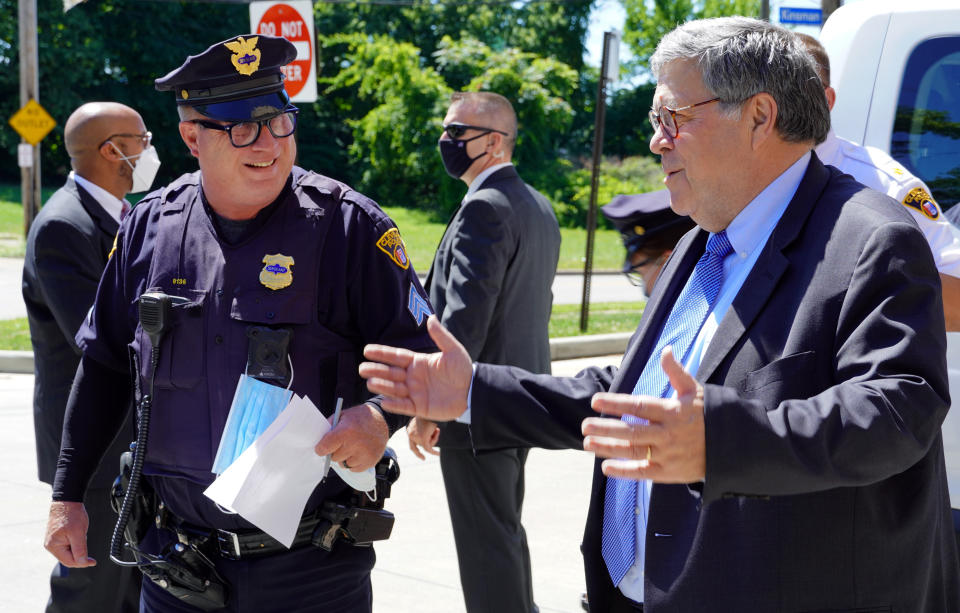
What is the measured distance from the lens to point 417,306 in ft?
8.86

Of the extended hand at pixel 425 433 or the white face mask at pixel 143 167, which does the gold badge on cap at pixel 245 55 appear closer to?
the extended hand at pixel 425 433

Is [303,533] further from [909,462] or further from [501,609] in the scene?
[501,609]

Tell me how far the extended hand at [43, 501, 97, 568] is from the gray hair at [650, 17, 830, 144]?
6.63 feet

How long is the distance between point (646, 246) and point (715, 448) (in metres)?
1.51

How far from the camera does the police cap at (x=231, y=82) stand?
2691 mm

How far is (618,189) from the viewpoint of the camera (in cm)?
3531

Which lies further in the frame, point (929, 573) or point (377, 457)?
point (377, 457)

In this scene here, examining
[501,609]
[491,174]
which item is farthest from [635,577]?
[491,174]

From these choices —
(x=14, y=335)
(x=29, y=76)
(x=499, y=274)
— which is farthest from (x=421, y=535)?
(x=29, y=76)

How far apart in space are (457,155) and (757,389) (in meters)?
3.22

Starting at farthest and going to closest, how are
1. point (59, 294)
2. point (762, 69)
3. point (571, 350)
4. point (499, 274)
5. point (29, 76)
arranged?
point (29, 76) < point (571, 350) < point (499, 274) < point (59, 294) < point (762, 69)

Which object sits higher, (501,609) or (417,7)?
(417,7)

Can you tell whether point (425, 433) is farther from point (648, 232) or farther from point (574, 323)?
point (574, 323)

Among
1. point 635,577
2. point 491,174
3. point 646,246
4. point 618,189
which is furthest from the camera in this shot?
point 618,189
